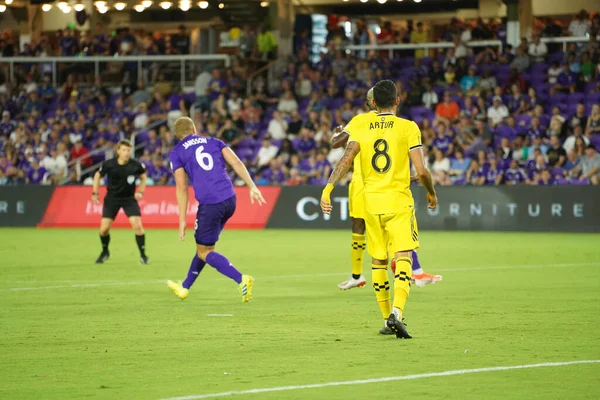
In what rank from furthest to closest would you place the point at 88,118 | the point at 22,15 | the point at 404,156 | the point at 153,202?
the point at 22,15
the point at 88,118
the point at 153,202
the point at 404,156

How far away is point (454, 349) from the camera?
372 inches

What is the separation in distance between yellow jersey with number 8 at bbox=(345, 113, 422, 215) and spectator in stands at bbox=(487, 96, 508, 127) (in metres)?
19.7

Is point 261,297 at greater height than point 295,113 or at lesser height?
lesser

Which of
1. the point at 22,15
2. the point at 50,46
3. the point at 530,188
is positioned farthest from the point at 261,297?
the point at 22,15

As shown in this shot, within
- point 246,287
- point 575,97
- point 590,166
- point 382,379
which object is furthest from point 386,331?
point 575,97

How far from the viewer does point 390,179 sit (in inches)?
397

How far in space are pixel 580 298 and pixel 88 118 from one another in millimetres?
24638

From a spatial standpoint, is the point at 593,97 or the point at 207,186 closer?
the point at 207,186

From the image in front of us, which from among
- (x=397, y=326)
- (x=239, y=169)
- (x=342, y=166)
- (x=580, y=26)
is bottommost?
(x=397, y=326)

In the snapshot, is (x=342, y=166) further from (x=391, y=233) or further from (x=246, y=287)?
(x=246, y=287)

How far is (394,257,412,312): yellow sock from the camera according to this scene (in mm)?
9984

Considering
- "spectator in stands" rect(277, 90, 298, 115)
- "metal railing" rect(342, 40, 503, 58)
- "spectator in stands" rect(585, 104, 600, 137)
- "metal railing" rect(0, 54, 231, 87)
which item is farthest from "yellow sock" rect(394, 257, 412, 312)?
"metal railing" rect(0, 54, 231, 87)

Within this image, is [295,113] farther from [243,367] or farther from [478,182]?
[243,367]

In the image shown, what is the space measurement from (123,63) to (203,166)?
1051 inches
